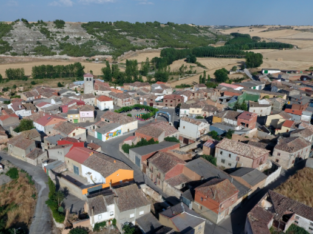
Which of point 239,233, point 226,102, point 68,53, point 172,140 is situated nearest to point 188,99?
point 226,102

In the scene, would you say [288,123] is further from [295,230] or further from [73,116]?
[73,116]

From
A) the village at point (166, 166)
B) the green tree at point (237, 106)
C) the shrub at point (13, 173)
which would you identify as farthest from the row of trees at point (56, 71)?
the shrub at point (13, 173)

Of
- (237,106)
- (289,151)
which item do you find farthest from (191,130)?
(237,106)

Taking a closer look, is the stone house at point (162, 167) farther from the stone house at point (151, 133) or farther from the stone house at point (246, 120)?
the stone house at point (246, 120)

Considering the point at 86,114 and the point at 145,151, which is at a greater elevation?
the point at 86,114

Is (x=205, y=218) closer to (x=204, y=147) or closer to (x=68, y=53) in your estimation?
(x=204, y=147)

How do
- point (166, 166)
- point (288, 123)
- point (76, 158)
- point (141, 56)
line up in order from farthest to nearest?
point (141, 56) → point (288, 123) → point (76, 158) → point (166, 166)
